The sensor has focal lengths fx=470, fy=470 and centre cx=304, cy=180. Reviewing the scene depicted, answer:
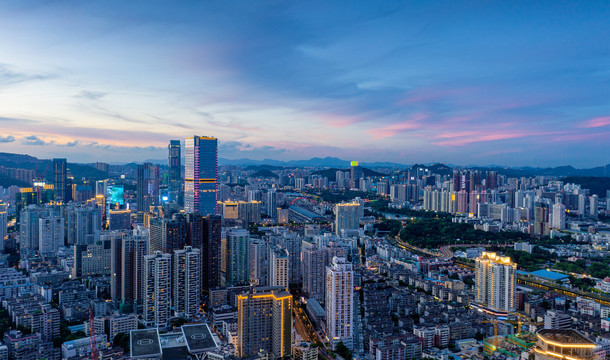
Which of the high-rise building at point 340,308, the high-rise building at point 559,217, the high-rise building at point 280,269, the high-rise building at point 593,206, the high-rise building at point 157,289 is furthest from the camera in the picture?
the high-rise building at point 593,206

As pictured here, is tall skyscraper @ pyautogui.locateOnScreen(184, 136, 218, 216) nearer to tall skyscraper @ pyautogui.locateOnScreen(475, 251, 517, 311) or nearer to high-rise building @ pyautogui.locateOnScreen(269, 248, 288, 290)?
high-rise building @ pyautogui.locateOnScreen(269, 248, 288, 290)

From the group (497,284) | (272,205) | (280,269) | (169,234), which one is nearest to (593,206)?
(272,205)

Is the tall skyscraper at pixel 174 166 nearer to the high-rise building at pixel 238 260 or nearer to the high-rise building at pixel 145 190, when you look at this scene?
the high-rise building at pixel 145 190


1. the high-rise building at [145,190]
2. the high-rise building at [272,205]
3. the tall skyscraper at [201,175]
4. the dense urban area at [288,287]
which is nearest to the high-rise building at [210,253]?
the dense urban area at [288,287]

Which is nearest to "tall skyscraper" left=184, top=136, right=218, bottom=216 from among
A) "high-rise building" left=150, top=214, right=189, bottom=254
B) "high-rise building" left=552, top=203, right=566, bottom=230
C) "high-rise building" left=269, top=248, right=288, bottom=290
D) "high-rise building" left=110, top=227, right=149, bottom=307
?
"high-rise building" left=150, top=214, right=189, bottom=254

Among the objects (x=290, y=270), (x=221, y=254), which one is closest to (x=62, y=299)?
(x=221, y=254)

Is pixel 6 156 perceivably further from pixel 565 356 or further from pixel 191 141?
pixel 565 356
